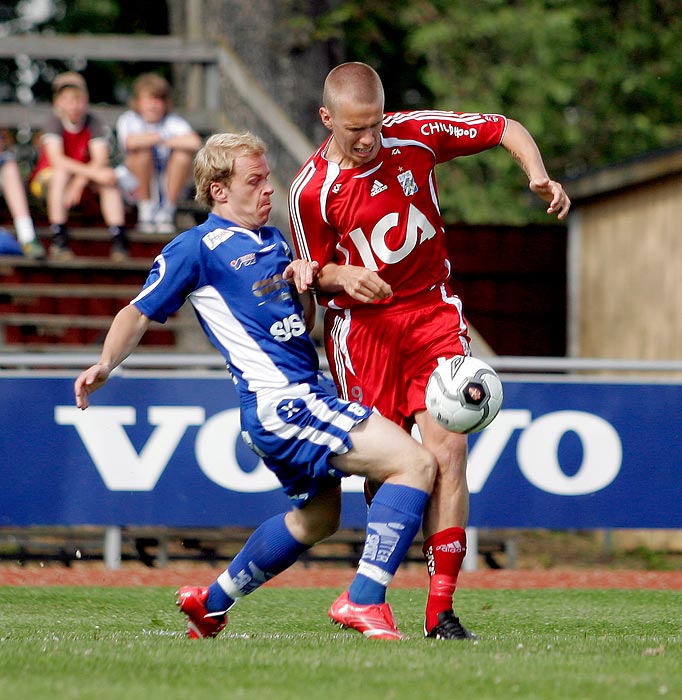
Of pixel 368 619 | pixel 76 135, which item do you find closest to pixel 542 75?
pixel 76 135

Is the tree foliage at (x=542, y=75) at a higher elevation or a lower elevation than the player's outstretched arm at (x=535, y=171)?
higher

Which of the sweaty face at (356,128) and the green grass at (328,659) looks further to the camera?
the sweaty face at (356,128)

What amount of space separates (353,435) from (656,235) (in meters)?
9.22

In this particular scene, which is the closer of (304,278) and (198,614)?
(304,278)

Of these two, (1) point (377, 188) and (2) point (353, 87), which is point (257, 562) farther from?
(2) point (353, 87)

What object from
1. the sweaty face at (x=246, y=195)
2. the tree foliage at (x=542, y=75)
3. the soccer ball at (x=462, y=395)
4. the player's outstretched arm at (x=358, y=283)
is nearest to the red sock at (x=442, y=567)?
the soccer ball at (x=462, y=395)

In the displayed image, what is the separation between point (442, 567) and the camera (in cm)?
555

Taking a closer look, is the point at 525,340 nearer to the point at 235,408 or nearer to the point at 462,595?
the point at 235,408

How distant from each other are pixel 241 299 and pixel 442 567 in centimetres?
135

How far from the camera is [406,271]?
225 inches

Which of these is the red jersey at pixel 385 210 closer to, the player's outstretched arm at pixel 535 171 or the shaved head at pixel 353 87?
the player's outstretched arm at pixel 535 171

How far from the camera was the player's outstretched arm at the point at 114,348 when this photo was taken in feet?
17.4

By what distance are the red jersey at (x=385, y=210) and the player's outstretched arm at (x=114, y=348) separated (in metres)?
0.78

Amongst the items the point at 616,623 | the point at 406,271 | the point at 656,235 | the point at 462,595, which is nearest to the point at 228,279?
the point at 406,271
